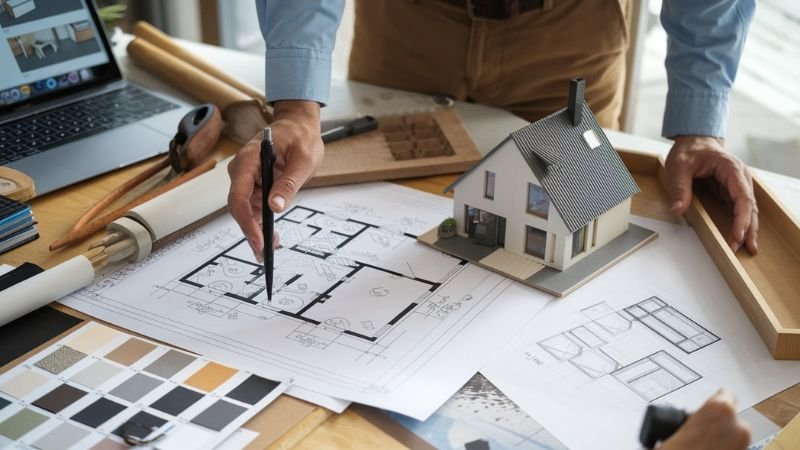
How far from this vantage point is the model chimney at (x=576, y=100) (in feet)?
3.60

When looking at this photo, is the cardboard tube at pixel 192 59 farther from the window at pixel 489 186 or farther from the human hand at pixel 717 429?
the human hand at pixel 717 429

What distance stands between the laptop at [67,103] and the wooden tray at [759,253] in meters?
0.78

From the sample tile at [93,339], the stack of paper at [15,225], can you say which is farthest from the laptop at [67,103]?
→ the sample tile at [93,339]

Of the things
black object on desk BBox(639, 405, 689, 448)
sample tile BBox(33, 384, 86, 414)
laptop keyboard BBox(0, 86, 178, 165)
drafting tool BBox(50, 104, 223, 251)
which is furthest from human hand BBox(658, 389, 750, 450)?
laptop keyboard BBox(0, 86, 178, 165)

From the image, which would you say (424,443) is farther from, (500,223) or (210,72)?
(210,72)

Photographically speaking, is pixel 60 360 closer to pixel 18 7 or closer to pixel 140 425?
pixel 140 425

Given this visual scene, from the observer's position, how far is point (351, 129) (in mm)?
1423

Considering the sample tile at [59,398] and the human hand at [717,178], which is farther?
the human hand at [717,178]

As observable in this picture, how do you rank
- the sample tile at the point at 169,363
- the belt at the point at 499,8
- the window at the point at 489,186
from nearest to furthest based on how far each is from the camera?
the sample tile at the point at 169,363, the window at the point at 489,186, the belt at the point at 499,8

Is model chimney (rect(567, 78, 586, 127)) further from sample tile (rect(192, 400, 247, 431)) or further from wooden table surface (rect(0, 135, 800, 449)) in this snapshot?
sample tile (rect(192, 400, 247, 431))

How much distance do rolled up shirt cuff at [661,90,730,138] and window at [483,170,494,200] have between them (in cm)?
40

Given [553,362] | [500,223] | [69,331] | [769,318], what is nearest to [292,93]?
[500,223]

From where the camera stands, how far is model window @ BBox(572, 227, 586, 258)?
44.1 inches

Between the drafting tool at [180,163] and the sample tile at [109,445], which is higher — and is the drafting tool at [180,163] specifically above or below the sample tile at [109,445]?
above
